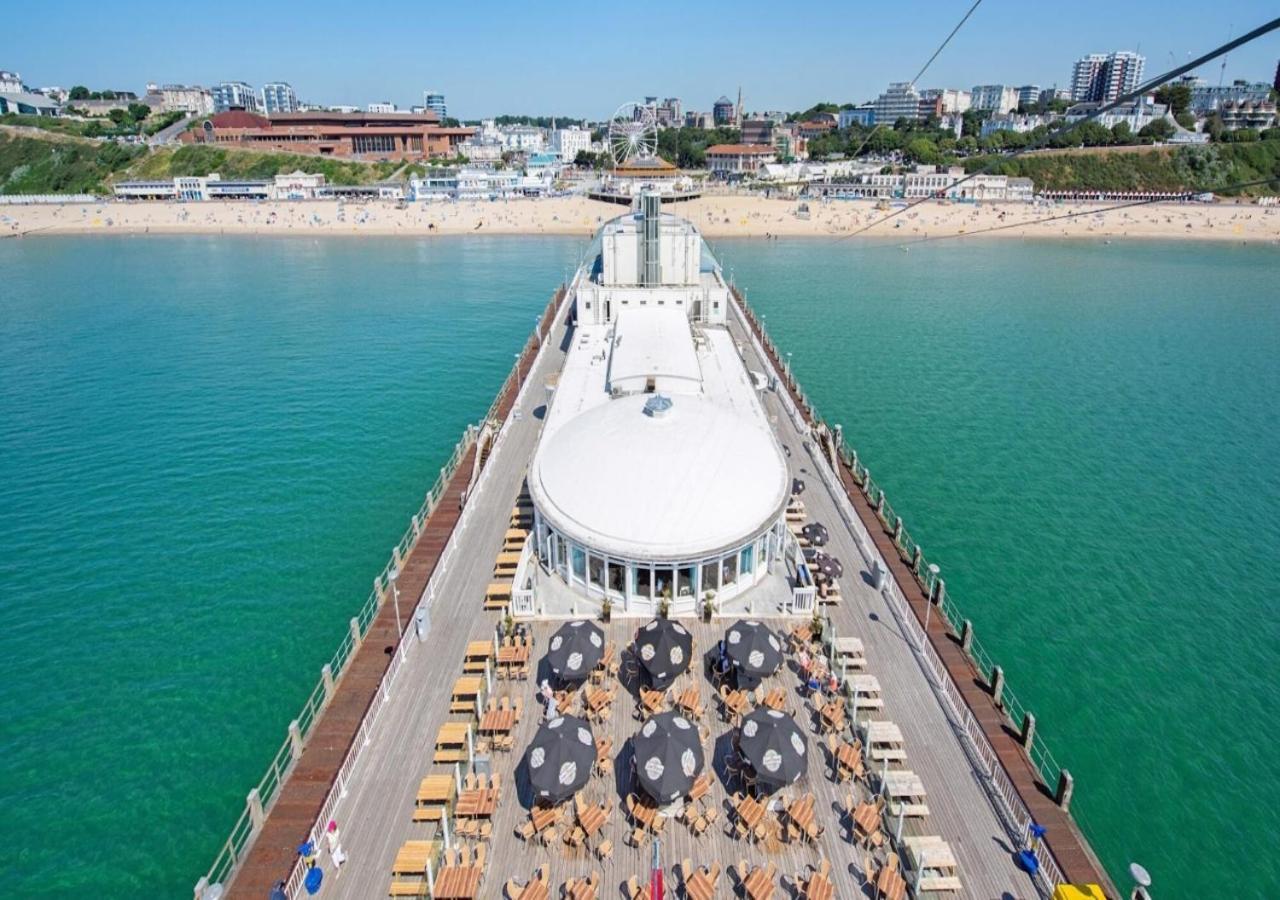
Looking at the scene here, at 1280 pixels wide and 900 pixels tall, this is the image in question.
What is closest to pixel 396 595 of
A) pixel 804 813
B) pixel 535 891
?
pixel 535 891

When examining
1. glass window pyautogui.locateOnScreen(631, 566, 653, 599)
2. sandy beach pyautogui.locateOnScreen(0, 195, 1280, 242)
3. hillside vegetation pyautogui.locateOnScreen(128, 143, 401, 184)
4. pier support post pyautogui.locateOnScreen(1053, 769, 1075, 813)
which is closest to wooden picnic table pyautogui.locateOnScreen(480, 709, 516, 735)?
glass window pyautogui.locateOnScreen(631, 566, 653, 599)

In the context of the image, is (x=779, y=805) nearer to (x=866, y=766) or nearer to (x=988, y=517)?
(x=866, y=766)

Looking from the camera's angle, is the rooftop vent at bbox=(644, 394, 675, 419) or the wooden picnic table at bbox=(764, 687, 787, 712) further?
the rooftop vent at bbox=(644, 394, 675, 419)

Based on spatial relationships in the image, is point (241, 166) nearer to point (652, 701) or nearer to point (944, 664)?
point (652, 701)

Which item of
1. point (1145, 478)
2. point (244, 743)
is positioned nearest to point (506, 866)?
point (244, 743)

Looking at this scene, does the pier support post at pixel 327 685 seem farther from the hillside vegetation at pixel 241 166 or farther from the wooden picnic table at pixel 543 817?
the hillside vegetation at pixel 241 166

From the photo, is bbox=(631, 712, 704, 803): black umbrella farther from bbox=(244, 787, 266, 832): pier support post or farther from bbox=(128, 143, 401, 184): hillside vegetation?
bbox=(128, 143, 401, 184): hillside vegetation

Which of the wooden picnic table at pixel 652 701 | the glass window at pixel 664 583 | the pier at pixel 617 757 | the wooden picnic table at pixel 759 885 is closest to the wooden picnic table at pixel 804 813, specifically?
the pier at pixel 617 757
